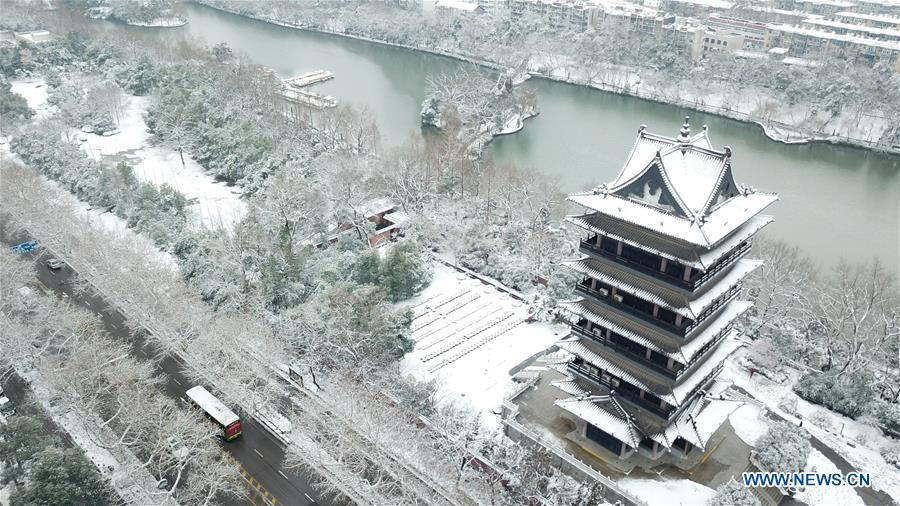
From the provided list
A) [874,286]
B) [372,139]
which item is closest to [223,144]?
[372,139]

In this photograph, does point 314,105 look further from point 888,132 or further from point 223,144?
point 888,132

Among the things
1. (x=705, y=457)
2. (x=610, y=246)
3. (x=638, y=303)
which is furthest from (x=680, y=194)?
(x=705, y=457)

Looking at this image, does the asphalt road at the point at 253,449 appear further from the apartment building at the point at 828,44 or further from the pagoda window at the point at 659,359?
the apartment building at the point at 828,44

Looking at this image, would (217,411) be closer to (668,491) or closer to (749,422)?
(668,491)

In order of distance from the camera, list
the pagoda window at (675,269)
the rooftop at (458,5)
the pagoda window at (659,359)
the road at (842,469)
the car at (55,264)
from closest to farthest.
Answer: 1. the pagoda window at (675,269)
2. the pagoda window at (659,359)
3. the road at (842,469)
4. the car at (55,264)
5. the rooftop at (458,5)

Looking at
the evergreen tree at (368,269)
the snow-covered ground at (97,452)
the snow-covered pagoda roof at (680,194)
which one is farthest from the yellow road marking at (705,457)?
the snow-covered ground at (97,452)
